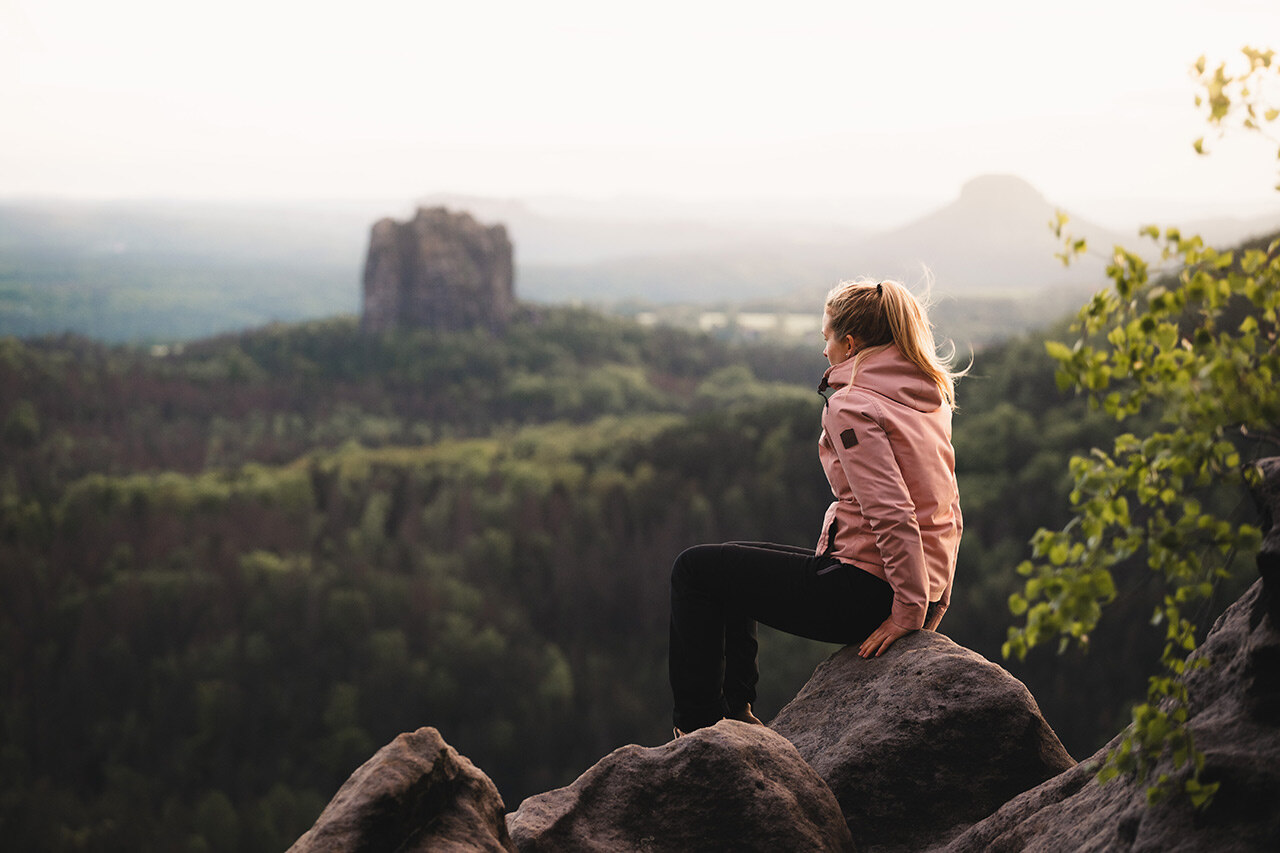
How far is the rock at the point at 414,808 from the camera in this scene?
4.66 meters

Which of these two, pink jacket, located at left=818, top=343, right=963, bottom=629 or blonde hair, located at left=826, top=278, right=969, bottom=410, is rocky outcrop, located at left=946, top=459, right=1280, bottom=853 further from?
blonde hair, located at left=826, top=278, right=969, bottom=410

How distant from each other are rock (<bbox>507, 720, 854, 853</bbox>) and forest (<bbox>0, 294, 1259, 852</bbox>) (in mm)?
31646

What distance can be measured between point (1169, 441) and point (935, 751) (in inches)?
130

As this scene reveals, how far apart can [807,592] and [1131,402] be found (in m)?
2.67

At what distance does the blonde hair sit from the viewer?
5707 millimetres

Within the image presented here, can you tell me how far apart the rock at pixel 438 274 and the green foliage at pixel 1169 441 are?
6047 inches

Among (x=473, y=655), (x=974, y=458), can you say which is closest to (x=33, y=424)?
(x=473, y=655)

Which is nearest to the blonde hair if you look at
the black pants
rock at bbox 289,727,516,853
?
the black pants

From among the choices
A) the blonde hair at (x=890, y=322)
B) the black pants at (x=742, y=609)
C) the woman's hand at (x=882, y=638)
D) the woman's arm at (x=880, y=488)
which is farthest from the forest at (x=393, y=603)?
the woman's arm at (x=880, y=488)

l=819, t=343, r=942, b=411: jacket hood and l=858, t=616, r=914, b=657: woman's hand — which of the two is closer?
l=819, t=343, r=942, b=411: jacket hood

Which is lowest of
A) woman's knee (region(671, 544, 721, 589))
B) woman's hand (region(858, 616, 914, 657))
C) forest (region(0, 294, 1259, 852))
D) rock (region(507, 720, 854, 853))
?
forest (region(0, 294, 1259, 852))

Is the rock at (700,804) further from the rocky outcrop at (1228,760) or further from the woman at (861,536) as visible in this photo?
the rocky outcrop at (1228,760)

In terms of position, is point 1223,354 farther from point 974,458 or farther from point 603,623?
point 603,623

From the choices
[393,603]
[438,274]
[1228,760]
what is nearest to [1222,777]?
[1228,760]
